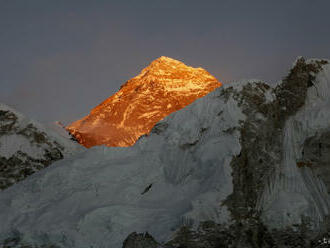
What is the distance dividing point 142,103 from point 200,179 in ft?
99.6

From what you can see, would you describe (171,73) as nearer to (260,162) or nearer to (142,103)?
(142,103)

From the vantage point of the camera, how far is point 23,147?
21062mm

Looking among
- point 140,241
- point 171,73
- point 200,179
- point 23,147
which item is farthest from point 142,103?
point 140,241

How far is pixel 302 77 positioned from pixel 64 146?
1313cm

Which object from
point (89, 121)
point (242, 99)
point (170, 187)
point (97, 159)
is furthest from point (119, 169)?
point (89, 121)

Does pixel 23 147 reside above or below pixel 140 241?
above

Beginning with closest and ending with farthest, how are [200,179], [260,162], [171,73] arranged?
[200,179] < [260,162] < [171,73]

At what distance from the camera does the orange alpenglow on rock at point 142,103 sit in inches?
1580

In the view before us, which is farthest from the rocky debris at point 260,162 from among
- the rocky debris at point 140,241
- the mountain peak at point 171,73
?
the mountain peak at point 171,73

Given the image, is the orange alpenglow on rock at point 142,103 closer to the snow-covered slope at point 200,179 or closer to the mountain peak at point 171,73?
the mountain peak at point 171,73

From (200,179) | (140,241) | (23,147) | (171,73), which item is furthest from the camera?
(171,73)

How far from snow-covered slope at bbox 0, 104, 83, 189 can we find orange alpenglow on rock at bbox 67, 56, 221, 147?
48.6 feet

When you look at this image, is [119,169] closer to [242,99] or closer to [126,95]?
[242,99]

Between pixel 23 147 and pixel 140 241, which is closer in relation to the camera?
pixel 140 241
